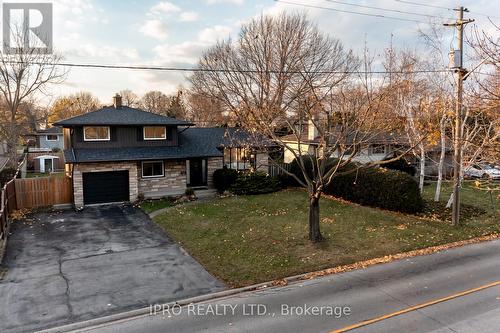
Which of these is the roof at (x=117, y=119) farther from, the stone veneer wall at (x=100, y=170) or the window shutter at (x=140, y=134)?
the stone veneer wall at (x=100, y=170)

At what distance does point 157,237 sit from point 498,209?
17618 millimetres

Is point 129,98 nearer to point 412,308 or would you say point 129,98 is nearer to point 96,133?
point 96,133

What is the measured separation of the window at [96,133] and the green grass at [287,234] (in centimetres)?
666

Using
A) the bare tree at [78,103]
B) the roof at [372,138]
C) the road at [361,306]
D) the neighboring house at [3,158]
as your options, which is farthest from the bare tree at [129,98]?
the road at [361,306]

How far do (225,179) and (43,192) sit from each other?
10740 mm

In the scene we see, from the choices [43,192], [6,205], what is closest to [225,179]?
[43,192]

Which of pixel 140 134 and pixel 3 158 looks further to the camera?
pixel 3 158

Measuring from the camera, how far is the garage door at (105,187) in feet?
70.7

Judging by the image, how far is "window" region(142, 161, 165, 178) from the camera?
76.3 ft

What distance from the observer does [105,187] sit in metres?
22.0

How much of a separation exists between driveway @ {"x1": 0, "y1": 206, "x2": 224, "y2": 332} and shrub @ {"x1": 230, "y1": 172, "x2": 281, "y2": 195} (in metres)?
7.61

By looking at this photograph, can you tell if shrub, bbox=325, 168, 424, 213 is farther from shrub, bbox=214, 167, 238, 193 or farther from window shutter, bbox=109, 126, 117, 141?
window shutter, bbox=109, 126, 117, 141

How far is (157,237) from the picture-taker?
51.6ft

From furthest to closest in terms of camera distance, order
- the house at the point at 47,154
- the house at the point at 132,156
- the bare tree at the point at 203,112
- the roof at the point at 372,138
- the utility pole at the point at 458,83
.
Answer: the bare tree at the point at 203,112, the house at the point at 47,154, the house at the point at 132,156, the utility pole at the point at 458,83, the roof at the point at 372,138
